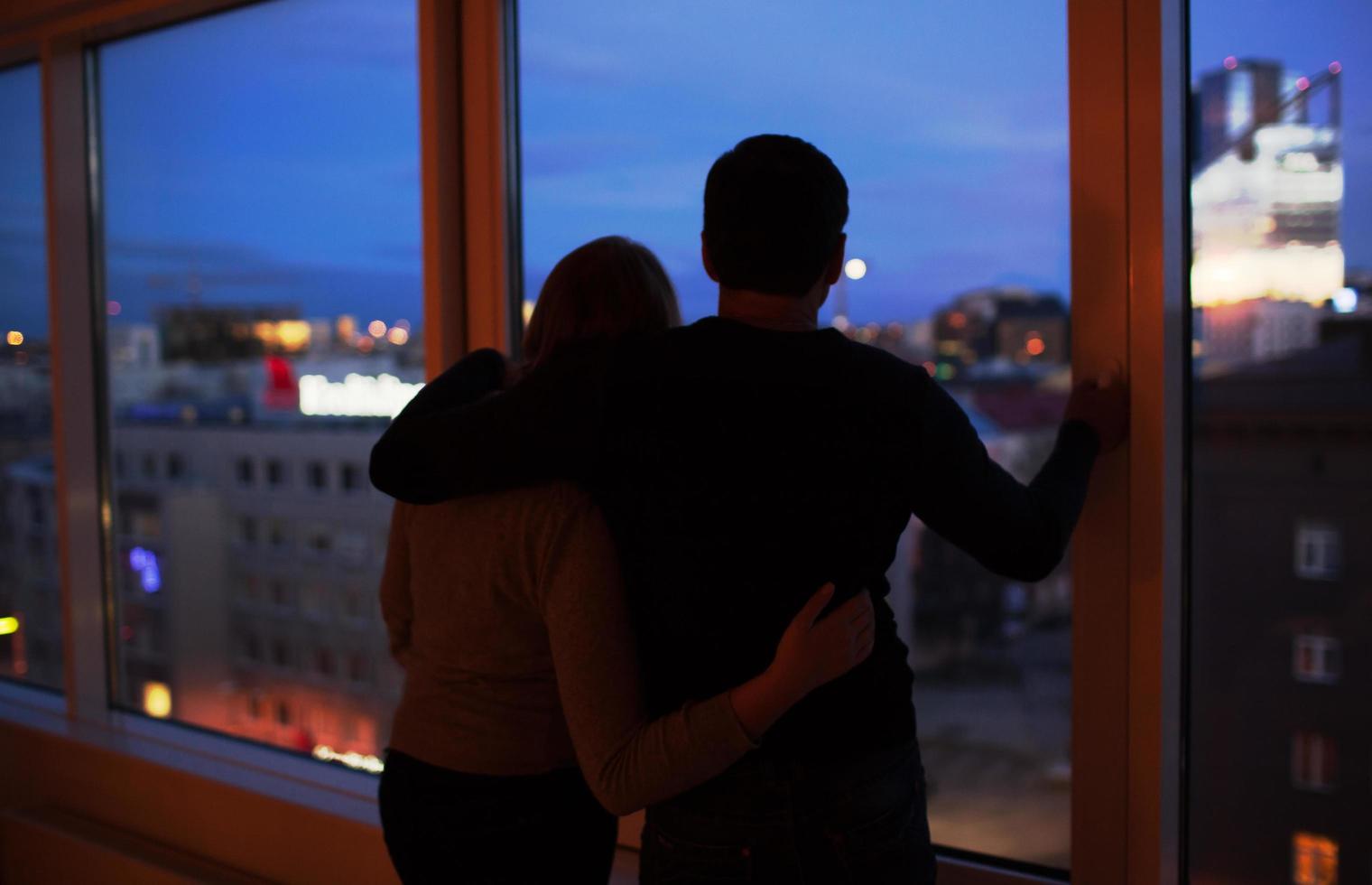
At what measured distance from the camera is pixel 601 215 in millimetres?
2129

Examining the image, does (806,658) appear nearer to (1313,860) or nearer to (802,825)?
(802,825)

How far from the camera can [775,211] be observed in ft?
3.61

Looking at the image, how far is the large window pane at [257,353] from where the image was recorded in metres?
2.70

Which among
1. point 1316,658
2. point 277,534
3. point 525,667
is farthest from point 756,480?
point 277,534

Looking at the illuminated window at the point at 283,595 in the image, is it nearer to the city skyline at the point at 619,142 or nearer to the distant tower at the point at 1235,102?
the city skyline at the point at 619,142

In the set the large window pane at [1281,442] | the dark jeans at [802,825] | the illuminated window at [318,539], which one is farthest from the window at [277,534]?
the large window pane at [1281,442]

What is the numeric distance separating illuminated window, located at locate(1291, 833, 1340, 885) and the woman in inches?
37.6

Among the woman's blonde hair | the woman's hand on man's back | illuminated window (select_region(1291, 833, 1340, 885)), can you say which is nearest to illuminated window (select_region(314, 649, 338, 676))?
the woman's blonde hair

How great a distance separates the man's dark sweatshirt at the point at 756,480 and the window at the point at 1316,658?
54 cm

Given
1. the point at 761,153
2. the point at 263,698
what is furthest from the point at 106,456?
the point at 761,153

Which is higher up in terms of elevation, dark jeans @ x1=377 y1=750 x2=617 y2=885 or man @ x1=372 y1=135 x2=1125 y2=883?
man @ x1=372 y1=135 x2=1125 y2=883

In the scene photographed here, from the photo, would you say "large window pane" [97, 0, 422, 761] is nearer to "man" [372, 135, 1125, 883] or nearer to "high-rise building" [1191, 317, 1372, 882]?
"man" [372, 135, 1125, 883]

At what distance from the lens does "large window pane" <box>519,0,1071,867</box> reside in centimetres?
165

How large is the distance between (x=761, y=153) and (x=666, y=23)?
3.56 feet
